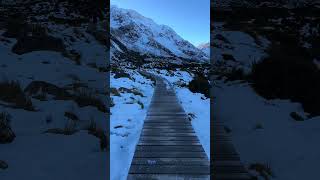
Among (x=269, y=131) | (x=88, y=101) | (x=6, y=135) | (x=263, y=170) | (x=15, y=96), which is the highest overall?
(x=6, y=135)

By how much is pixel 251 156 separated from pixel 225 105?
4.72 meters

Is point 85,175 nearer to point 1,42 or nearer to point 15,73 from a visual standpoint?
point 15,73

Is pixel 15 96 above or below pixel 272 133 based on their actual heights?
above

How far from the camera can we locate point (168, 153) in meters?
5.72

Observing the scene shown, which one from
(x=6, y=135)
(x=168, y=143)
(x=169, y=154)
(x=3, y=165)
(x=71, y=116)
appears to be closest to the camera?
(x=3, y=165)

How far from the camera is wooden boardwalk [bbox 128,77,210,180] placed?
4.88 m

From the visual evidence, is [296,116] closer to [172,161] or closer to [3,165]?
[172,161]

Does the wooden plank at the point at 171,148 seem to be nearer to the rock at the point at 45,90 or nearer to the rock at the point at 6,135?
the rock at the point at 6,135

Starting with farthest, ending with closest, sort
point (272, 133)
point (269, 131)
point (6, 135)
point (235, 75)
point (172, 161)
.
Result: point (235, 75), point (269, 131), point (272, 133), point (6, 135), point (172, 161)

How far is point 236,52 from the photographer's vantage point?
24.2 meters

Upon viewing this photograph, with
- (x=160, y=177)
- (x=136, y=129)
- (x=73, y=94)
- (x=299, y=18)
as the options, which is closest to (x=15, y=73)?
(x=73, y=94)

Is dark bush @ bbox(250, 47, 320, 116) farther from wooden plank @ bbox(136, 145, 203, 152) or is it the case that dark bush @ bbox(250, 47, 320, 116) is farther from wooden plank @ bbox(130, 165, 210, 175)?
wooden plank @ bbox(130, 165, 210, 175)

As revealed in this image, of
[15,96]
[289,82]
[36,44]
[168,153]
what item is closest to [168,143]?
[168,153]

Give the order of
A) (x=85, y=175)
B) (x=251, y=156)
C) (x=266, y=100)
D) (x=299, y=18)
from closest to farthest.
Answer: (x=85, y=175)
(x=251, y=156)
(x=266, y=100)
(x=299, y=18)
